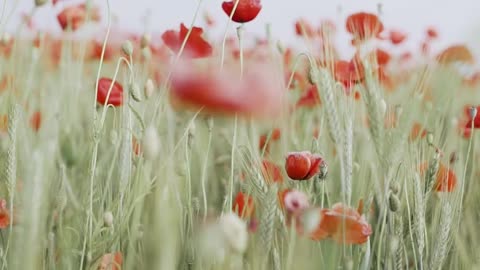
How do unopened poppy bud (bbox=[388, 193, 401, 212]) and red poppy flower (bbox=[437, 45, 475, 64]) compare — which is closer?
unopened poppy bud (bbox=[388, 193, 401, 212])

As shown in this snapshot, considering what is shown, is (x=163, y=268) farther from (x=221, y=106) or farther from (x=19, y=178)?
(x=19, y=178)

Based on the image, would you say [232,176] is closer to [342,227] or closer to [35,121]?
[342,227]

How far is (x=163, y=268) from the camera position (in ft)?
1.48

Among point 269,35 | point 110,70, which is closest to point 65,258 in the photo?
point 269,35

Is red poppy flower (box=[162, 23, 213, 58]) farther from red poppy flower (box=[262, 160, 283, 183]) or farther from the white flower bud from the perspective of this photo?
the white flower bud

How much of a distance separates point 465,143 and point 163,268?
4.23ft

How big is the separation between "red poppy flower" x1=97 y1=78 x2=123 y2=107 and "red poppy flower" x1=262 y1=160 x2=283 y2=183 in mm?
196

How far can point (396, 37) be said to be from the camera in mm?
1877

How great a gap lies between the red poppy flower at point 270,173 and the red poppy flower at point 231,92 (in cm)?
29

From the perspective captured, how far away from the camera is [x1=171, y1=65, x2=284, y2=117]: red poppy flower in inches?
19.3

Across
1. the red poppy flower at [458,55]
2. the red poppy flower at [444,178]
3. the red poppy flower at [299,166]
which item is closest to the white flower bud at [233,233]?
the red poppy flower at [299,166]

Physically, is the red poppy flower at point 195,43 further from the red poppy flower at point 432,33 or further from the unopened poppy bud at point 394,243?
the red poppy flower at point 432,33

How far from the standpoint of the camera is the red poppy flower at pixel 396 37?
1871mm

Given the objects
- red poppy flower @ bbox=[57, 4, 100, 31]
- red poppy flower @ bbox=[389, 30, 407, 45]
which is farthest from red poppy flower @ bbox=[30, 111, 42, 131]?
red poppy flower @ bbox=[389, 30, 407, 45]
